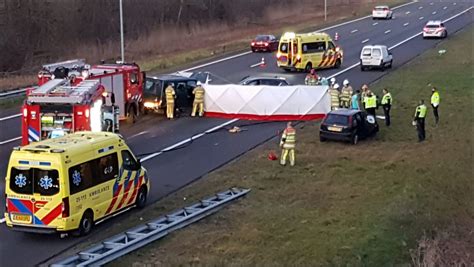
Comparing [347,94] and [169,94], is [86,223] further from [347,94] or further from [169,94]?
[347,94]

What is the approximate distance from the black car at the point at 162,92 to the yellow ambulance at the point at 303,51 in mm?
13526

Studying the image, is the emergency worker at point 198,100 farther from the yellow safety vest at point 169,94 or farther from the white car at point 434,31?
the white car at point 434,31

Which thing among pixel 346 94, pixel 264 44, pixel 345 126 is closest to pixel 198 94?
pixel 346 94

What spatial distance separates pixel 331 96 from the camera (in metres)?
33.0

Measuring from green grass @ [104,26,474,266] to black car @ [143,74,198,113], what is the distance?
18.9 ft

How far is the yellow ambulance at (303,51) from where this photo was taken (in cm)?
4647

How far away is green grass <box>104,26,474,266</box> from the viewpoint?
17078 millimetres

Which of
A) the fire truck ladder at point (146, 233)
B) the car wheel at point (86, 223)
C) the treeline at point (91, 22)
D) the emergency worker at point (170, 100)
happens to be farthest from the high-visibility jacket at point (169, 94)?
the treeline at point (91, 22)

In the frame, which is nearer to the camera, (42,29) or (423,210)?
(423,210)

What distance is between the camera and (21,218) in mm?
17328

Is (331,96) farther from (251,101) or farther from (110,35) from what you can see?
(110,35)

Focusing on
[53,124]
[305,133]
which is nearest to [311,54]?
[305,133]

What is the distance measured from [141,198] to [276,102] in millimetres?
13844

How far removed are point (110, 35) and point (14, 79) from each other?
2680 cm
